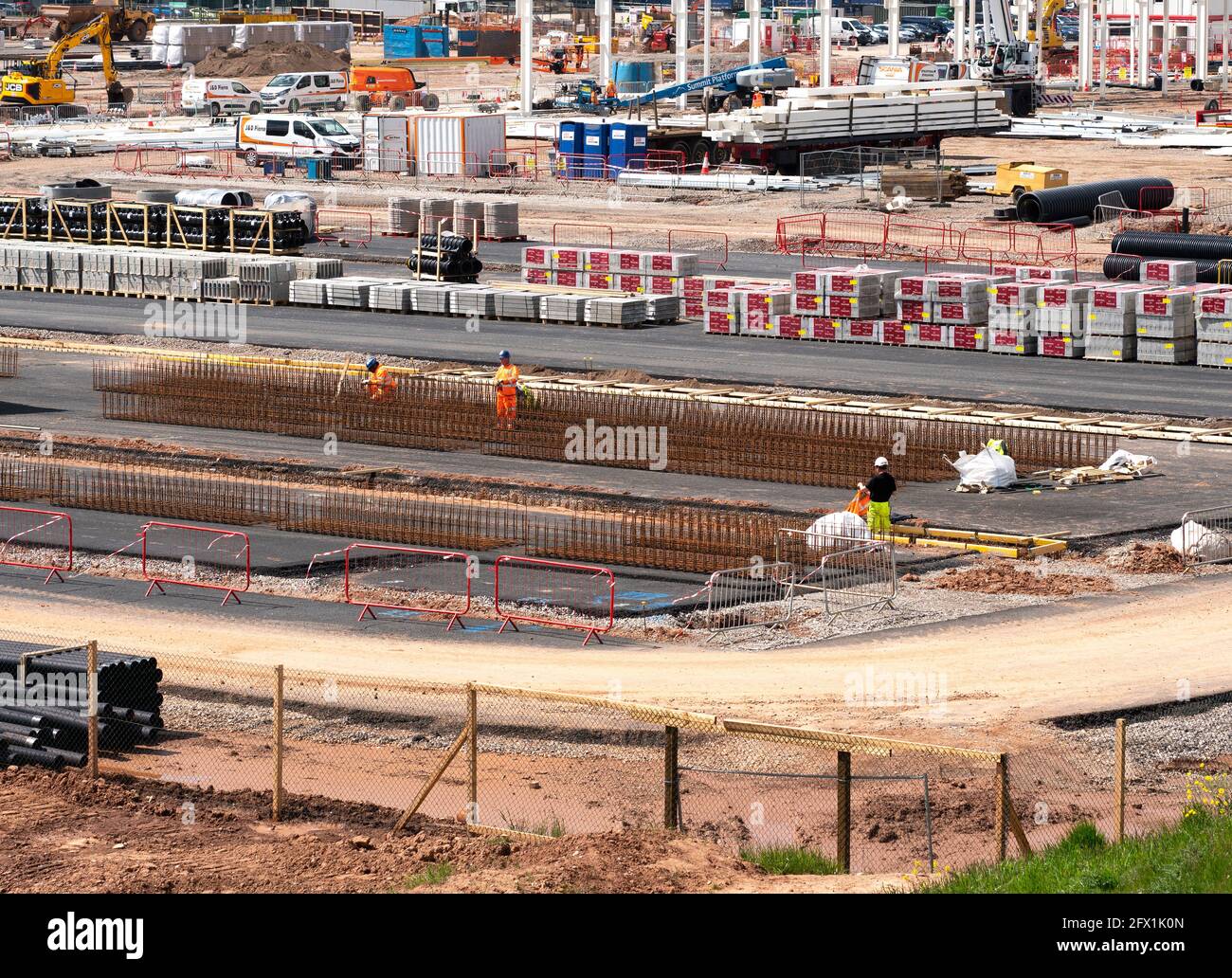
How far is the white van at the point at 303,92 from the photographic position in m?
95.9

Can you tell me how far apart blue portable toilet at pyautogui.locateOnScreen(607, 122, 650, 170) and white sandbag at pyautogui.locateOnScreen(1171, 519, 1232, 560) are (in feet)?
163

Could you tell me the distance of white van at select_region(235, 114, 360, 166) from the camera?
77938 mm

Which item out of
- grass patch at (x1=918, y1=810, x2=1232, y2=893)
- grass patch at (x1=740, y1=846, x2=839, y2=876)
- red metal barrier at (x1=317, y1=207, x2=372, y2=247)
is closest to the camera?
grass patch at (x1=918, y1=810, x2=1232, y2=893)

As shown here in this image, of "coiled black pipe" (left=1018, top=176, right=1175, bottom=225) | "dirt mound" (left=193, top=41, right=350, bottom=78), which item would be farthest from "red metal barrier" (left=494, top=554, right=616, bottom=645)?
"dirt mound" (left=193, top=41, right=350, bottom=78)

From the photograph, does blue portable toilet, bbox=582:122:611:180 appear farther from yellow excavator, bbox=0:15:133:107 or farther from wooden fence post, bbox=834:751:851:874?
wooden fence post, bbox=834:751:851:874

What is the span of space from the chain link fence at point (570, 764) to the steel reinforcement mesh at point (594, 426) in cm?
1233

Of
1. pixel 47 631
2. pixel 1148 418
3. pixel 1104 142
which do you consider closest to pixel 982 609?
pixel 47 631

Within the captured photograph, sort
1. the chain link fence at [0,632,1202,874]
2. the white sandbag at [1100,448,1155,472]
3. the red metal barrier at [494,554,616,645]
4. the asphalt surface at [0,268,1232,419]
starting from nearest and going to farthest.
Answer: the chain link fence at [0,632,1202,874] < the red metal barrier at [494,554,616,645] < the white sandbag at [1100,448,1155,472] < the asphalt surface at [0,268,1232,419]

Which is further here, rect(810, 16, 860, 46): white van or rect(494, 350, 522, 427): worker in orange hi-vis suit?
rect(810, 16, 860, 46): white van

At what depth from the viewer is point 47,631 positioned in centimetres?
2397

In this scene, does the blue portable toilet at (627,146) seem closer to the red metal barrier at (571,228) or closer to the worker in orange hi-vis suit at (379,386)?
the red metal barrier at (571,228)

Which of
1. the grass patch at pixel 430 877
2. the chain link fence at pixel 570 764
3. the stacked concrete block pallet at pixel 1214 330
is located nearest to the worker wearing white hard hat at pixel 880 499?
the chain link fence at pixel 570 764

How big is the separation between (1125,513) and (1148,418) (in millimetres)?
7729

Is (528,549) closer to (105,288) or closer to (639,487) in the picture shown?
(639,487)
